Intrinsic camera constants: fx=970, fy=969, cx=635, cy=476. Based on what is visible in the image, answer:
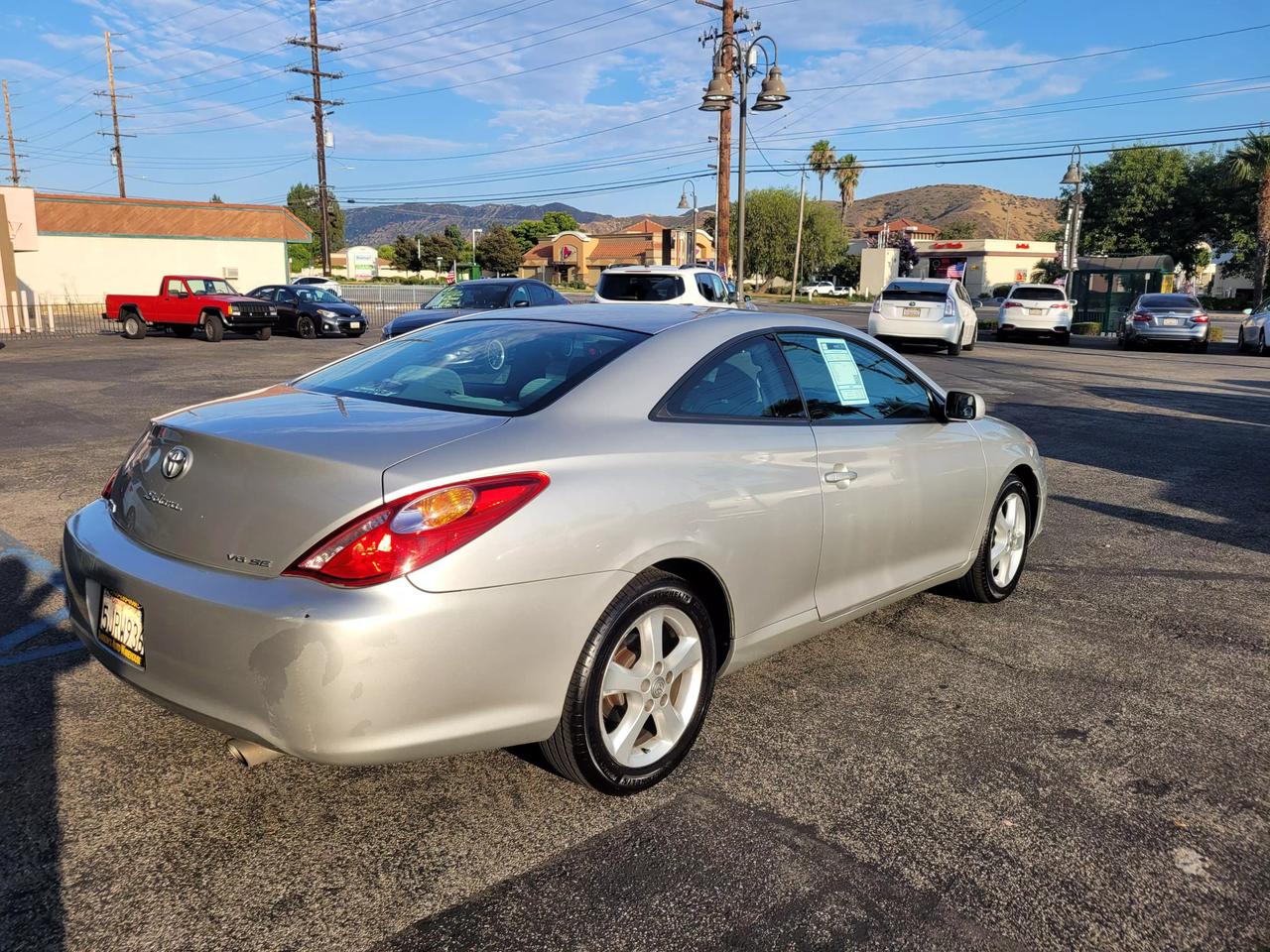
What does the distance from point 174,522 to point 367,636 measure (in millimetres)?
826

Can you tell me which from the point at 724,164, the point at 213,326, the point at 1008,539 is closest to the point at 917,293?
the point at 724,164

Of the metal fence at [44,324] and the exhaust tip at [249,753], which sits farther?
the metal fence at [44,324]

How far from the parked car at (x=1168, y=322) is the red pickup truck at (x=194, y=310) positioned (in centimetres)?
2291

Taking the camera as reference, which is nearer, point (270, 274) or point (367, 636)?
point (367, 636)

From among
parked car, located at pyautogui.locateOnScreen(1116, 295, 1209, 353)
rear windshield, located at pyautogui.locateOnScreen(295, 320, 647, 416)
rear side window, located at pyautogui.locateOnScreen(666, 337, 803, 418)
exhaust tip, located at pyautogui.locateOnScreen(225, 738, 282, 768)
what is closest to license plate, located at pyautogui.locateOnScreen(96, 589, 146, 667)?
exhaust tip, located at pyautogui.locateOnScreen(225, 738, 282, 768)

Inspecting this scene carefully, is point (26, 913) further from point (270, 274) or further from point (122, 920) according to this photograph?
point (270, 274)

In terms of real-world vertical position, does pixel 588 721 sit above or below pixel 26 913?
above

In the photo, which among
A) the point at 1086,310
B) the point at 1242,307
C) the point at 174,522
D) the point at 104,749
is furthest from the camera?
the point at 1242,307

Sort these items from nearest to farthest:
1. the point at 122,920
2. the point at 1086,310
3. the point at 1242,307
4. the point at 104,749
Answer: the point at 122,920 → the point at 104,749 → the point at 1086,310 → the point at 1242,307

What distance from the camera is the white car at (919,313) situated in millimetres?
21141

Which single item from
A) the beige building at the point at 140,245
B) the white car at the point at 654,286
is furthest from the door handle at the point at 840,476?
the beige building at the point at 140,245

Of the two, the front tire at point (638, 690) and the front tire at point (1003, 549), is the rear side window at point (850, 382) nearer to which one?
the front tire at point (1003, 549)

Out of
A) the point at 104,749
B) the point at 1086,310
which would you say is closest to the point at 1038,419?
the point at 104,749

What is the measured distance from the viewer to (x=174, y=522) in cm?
284
